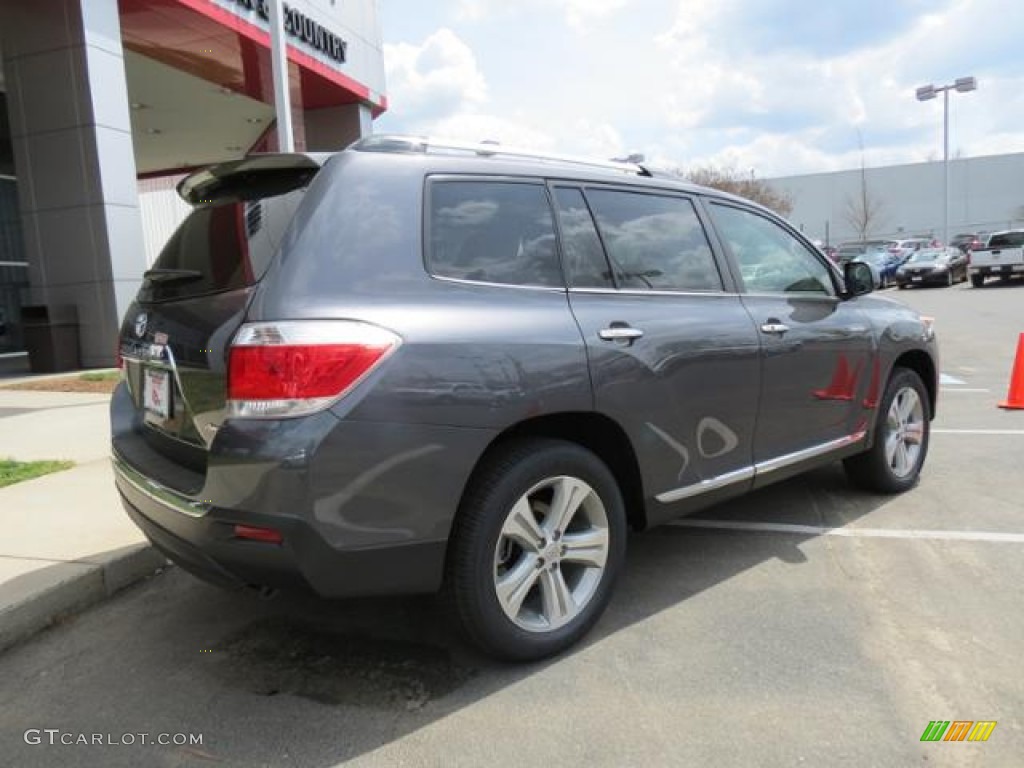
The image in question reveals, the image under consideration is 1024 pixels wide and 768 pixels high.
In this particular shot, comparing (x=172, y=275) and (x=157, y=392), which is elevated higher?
(x=172, y=275)

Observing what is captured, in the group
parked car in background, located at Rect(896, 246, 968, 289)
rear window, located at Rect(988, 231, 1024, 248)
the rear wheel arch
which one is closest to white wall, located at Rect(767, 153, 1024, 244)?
parked car in background, located at Rect(896, 246, 968, 289)

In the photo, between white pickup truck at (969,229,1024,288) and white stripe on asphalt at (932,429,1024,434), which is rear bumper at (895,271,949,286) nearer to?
white pickup truck at (969,229,1024,288)

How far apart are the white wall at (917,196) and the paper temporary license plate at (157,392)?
78519mm

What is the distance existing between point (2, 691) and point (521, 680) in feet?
6.39

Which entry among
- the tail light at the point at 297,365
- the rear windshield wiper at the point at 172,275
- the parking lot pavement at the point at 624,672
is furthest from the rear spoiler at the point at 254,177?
the parking lot pavement at the point at 624,672

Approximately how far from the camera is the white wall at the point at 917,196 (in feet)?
246

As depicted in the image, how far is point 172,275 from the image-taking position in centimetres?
317

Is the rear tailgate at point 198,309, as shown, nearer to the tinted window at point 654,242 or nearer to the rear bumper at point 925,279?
the tinted window at point 654,242

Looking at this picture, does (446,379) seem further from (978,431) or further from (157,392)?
(978,431)

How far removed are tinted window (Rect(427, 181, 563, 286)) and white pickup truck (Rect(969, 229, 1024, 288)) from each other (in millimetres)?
27416

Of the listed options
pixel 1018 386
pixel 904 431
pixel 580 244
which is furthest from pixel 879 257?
pixel 580 244

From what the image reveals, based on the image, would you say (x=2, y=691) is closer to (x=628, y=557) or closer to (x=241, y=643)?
(x=241, y=643)

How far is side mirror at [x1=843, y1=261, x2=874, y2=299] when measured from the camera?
4738mm

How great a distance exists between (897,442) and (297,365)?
4.01 m
